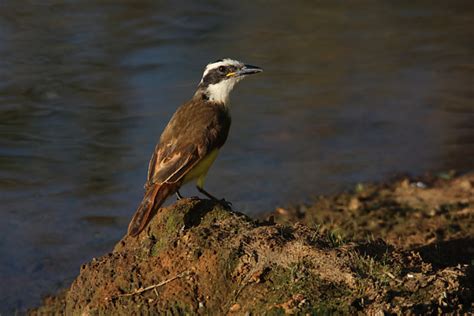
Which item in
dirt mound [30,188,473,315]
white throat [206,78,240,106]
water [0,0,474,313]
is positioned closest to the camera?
dirt mound [30,188,473,315]

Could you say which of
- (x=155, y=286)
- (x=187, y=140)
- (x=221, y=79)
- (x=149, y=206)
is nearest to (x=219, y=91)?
(x=221, y=79)

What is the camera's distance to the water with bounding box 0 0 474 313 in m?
9.41

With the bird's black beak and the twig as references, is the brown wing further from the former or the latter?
the twig

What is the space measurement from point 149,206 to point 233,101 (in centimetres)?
627

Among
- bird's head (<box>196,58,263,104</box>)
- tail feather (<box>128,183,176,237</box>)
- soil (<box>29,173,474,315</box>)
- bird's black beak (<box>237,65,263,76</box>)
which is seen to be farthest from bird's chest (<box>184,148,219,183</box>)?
bird's black beak (<box>237,65,263,76</box>)

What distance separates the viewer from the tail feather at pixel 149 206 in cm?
586

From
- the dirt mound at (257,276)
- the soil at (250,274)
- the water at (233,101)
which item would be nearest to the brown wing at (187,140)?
the soil at (250,274)

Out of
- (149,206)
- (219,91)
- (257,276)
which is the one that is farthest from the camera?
(219,91)

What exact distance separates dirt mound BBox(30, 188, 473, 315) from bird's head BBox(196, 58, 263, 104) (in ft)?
6.25

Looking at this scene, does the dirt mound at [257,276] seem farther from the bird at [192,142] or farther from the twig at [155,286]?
the bird at [192,142]

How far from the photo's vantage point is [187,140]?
6.68m

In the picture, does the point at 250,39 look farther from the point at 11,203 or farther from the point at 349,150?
the point at 11,203

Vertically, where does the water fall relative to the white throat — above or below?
below

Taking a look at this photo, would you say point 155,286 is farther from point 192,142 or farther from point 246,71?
point 246,71
